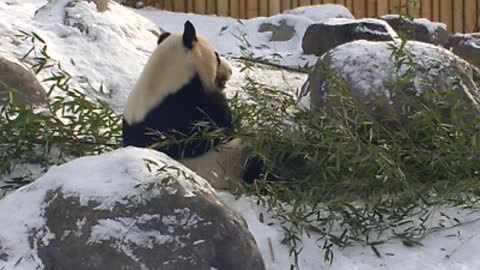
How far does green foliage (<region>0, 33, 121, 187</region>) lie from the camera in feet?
12.7

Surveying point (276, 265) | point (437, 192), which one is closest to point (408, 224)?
point (437, 192)

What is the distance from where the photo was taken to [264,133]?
12.3 feet

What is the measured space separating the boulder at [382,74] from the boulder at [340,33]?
86.6 inches

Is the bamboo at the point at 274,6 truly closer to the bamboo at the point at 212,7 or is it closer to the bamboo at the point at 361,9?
the bamboo at the point at 212,7

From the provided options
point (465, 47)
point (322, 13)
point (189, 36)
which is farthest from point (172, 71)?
point (322, 13)

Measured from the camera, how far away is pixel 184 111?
4.00 metres

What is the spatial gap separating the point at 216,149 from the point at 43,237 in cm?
108

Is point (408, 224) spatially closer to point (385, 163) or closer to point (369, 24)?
point (385, 163)

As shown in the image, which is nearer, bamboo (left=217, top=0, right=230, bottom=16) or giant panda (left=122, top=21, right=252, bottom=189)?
giant panda (left=122, top=21, right=252, bottom=189)

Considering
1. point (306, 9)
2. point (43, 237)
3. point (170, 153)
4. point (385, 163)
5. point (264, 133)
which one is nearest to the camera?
point (43, 237)

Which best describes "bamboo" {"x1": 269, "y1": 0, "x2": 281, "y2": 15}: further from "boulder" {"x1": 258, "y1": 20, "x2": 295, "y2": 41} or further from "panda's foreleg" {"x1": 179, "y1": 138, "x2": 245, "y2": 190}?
"panda's foreleg" {"x1": 179, "y1": 138, "x2": 245, "y2": 190}

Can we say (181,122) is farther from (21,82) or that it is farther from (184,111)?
(21,82)

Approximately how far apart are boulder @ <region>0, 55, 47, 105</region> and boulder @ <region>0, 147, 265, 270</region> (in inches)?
50.9

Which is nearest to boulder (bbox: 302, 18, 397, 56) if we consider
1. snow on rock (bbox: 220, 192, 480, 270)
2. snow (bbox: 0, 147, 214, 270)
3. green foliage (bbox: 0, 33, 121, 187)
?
green foliage (bbox: 0, 33, 121, 187)
